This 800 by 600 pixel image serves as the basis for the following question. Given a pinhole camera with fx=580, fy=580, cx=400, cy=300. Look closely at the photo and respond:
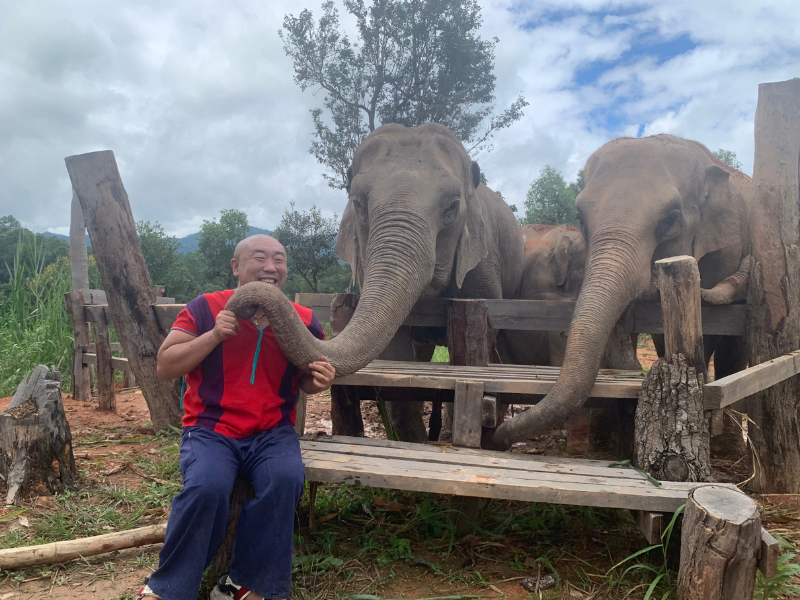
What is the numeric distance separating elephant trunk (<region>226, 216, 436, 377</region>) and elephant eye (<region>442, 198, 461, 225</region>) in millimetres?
315

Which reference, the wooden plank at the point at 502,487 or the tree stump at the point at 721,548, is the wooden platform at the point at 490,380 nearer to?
the wooden plank at the point at 502,487

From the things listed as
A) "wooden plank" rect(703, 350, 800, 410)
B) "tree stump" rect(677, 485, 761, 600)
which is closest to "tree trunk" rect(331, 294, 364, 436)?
"wooden plank" rect(703, 350, 800, 410)

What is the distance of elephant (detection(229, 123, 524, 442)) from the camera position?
2.62m

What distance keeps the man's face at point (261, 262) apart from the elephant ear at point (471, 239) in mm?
2068

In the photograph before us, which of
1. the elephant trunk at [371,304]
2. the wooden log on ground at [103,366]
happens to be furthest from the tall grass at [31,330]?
the elephant trunk at [371,304]

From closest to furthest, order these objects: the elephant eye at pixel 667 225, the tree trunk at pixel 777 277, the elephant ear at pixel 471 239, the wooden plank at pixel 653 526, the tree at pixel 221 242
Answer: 1. the wooden plank at pixel 653 526
2. the tree trunk at pixel 777 277
3. the elephant eye at pixel 667 225
4. the elephant ear at pixel 471 239
5. the tree at pixel 221 242

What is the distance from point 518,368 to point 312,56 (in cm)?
1455

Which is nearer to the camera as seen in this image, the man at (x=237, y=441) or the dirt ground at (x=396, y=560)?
the man at (x=237, y=441)

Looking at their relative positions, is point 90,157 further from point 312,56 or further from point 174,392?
point 312,56

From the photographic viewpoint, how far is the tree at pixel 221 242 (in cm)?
3038

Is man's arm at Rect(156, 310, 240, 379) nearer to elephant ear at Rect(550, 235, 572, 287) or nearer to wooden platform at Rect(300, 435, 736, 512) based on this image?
wooden platform at Rect(300, 435, 736, 512)

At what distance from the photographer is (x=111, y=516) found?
3.25 metres

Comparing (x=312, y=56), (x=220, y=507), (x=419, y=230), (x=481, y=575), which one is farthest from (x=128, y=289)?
(x=312, y=56)

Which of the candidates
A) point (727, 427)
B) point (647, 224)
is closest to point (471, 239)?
point (647, 224)
